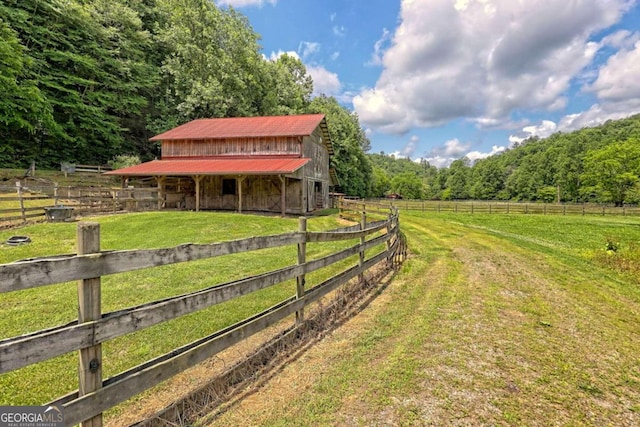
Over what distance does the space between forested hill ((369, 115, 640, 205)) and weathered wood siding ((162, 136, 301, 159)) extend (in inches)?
2099

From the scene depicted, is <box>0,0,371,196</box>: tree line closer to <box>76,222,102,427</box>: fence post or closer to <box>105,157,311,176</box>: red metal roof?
<box>105,157,311,176</box>: red metal roof

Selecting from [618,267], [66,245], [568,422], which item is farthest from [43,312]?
[618,267]

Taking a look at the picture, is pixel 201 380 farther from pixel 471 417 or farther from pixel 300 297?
pixel 471 417

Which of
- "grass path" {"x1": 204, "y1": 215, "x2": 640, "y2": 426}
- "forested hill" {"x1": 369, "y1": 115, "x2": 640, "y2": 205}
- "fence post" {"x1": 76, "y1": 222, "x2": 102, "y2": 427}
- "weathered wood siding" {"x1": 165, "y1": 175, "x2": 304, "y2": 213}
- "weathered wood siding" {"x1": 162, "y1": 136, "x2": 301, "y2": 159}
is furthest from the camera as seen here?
"forested hill" {"x1": 369, "y1": 115, "x2": 640, "y2": 205}

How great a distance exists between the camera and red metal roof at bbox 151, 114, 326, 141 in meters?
24.4

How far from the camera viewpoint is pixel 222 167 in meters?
21.4

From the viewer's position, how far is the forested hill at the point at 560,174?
49.9 metres

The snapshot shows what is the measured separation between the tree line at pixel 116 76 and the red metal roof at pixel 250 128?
7909mm

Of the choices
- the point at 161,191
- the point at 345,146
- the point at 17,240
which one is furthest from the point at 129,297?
the point at 345,146

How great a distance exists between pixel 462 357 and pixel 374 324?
143 cm

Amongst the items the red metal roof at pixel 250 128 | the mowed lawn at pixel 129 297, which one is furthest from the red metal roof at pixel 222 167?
the mowed lawn at pixel 129 297

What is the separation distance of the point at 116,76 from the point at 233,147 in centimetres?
1954

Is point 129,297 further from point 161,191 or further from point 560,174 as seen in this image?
point 560,174

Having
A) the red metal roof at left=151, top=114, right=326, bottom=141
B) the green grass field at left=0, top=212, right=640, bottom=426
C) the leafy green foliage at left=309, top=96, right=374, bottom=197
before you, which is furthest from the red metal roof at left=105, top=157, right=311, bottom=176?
the leafy green foliage at left=309, top=96, right=374, bottom=197
